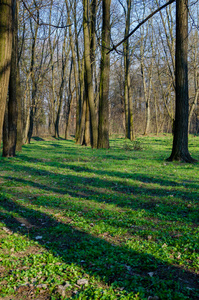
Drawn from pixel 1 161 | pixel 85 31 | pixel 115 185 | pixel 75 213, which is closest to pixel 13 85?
pixel 1 161

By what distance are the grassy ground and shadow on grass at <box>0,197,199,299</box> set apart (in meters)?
0.01

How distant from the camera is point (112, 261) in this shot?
3.26 m

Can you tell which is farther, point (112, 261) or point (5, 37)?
point (5, 37)

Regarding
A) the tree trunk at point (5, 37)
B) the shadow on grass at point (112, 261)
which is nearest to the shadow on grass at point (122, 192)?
the shadow on grass at point (112, 261)

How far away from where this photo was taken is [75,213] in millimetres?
5148

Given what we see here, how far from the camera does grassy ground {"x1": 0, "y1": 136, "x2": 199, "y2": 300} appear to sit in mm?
2773

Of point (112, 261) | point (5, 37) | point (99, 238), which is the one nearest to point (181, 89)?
point (5, 37)

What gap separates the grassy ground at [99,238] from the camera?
277cm

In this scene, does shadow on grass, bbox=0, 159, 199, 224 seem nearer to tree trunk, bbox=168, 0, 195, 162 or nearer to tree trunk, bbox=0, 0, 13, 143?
tree trunk, bbox=0, 0, 13, 143

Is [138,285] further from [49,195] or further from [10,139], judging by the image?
[10,139]

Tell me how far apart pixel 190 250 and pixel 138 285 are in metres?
1.18

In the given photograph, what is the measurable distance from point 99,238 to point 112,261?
759mm

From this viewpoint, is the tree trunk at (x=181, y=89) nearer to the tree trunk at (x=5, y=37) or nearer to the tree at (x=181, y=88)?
the tree at (x=181, y=88)

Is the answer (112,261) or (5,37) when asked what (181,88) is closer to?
(5,37)
